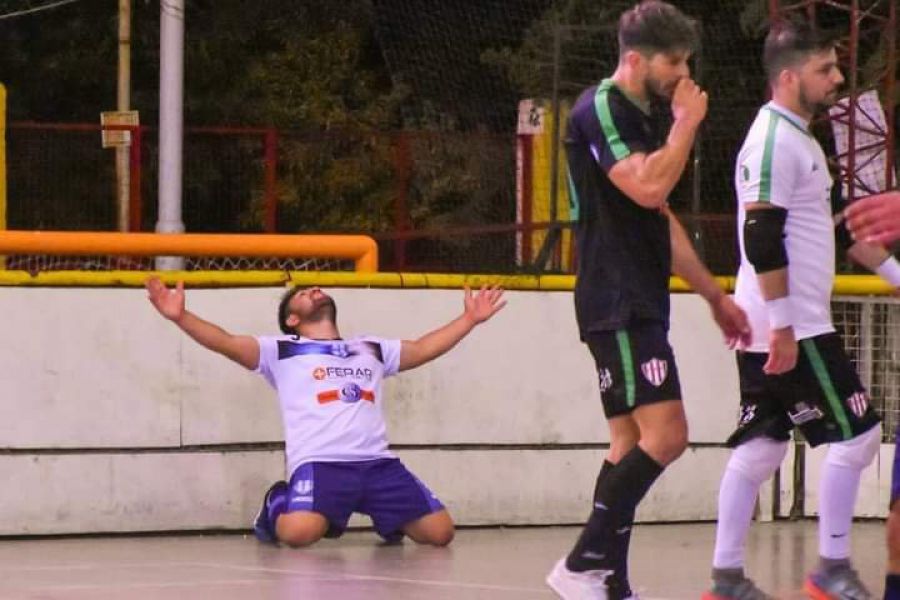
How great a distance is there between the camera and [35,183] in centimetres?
2591

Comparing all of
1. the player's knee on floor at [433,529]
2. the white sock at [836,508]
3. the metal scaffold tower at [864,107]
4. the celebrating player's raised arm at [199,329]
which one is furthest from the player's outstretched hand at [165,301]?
the metal scaffold tower at [864,107]

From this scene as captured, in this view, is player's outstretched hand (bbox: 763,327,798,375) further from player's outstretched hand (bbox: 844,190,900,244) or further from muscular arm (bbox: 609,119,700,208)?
player's outstretched hand (bbox: 844,190,900,244)

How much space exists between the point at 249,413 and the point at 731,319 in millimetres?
3582

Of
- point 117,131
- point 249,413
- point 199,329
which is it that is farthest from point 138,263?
point 117,131

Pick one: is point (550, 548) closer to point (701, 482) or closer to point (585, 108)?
point (701, 482)

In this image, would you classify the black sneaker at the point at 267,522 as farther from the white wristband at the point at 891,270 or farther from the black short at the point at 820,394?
the white wristband at the point at 891,270

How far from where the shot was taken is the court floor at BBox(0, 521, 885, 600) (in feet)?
25.4

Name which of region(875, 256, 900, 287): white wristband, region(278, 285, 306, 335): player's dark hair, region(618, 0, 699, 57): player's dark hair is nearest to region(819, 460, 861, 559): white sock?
region(875, 256, 900, 287): white wristband

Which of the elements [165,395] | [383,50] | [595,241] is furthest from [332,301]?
[383,50]

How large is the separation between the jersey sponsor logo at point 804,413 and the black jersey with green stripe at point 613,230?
70 cm

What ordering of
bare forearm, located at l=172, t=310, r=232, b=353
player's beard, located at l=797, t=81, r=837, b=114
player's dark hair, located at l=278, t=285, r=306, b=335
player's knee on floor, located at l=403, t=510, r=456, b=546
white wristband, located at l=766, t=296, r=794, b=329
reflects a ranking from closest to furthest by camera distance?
1. white wristband, located at l=766, t=296, r=794, b=329
2. player's beard, located at l=797, t=81, r=837, b=114
3. bare forearm, located at l=172, t=310, r=232, b=353
4. player's knee on floor, located at l=403, t=510, r=456, b=546
5. player's dark hair, located at l=278, t=285, r=306, b=335

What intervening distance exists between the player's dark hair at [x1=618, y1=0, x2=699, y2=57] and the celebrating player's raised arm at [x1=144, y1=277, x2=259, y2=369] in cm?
298

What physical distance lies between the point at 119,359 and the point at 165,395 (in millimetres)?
271

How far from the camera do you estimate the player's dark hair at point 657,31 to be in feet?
21.8
